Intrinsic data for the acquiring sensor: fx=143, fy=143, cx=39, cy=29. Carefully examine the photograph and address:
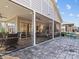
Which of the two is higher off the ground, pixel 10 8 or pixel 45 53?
pixel 10 8

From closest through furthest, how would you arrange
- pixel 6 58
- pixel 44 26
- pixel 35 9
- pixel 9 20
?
pixel 6 58, pixel 35 9, pixel 44 26, pixel 9 20

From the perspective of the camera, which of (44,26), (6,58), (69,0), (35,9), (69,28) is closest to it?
Result: (6,58)

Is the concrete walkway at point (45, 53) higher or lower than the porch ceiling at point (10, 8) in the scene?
lower

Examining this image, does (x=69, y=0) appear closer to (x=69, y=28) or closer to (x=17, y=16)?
(x=69, y=28)

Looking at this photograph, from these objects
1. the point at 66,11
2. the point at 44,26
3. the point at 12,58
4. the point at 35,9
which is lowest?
the point at 12,58

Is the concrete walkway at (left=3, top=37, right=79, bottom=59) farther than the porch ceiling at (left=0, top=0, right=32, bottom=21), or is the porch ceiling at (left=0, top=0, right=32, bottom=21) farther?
the porch ceiling at (left=0, top=0, right=32, bottom=21)

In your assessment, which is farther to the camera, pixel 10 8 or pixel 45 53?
pixel 10 8

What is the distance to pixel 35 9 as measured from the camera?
986cm

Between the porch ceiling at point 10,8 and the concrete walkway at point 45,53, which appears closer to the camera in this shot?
the concrete walkway at point 45,53

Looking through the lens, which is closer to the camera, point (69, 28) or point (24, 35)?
point (24, 35)

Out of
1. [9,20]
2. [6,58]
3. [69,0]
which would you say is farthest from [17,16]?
[69,0]

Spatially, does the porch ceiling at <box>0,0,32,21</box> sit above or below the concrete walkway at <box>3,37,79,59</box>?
above

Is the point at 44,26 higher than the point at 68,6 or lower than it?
lower

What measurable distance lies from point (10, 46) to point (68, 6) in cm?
2279
